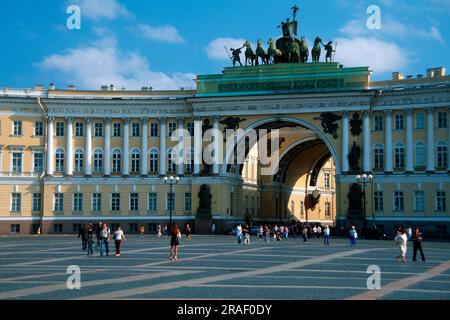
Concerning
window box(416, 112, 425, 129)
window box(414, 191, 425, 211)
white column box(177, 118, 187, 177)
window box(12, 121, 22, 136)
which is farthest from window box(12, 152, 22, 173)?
window box(416, 112, 425, 129)

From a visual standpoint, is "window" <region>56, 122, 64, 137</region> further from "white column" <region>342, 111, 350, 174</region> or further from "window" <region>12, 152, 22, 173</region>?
"white column" <region>342, 111, 350, 174</region>

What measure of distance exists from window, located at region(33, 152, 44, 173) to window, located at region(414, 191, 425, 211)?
34.9 meters

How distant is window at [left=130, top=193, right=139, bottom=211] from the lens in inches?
3019

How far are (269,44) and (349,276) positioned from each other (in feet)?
164

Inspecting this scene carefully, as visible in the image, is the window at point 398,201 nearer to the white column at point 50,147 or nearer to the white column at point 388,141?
the white column at point 388,141

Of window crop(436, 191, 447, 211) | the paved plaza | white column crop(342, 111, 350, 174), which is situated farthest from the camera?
white column crop(342, 111, 350, 174)

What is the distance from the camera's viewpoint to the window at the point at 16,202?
75875mm

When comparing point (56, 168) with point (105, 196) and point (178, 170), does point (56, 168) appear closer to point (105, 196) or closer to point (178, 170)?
point (105, 196)

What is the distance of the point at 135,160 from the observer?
77.2 metres

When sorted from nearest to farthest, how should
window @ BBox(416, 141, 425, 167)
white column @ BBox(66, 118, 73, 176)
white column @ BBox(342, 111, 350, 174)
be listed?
window @ BBox(416, 141, 425, 167) < white column @ BBox(342, 111, 350, 174) < white column @ BBox(66, 118, 73, 176)

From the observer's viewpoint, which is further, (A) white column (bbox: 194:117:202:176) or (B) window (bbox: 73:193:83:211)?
(B) window (bbox: 73:193:83:211)

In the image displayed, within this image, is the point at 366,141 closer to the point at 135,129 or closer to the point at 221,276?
the point at 135,129

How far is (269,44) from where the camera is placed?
7544cm
